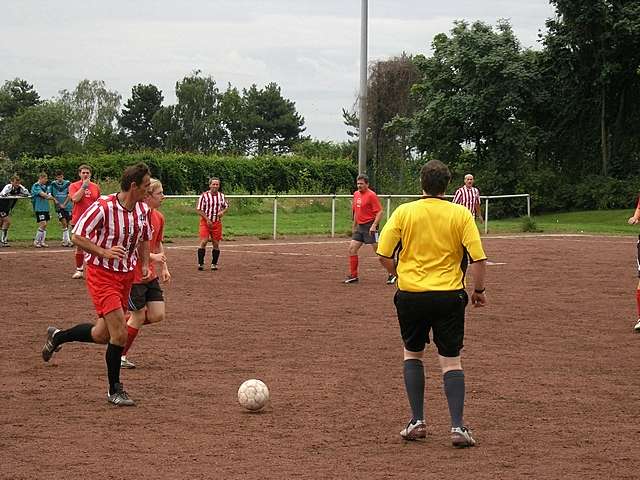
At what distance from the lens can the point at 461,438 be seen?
7031 millimetres

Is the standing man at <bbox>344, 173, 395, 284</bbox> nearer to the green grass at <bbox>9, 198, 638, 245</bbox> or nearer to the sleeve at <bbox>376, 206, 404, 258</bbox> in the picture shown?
the green grass at <bbox>9, 198, 638, 245</bbox>

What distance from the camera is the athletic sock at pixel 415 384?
7215mm

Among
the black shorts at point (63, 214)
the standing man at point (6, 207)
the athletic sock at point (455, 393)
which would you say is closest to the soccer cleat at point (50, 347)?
the athletic sock at point (455, 393)

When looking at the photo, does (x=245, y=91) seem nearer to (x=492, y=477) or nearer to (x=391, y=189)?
(x=391, y=189)

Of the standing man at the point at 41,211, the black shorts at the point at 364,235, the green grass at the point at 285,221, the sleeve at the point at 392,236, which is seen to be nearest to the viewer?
the sleeve at the point at 392,236

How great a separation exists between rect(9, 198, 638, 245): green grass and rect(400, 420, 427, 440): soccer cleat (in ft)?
70.3

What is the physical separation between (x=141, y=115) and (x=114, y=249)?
3790 inches

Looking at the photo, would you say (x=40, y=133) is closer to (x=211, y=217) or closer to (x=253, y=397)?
(x=211, y=217)

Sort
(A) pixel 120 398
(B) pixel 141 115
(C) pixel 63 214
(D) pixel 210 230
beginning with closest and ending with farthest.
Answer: (A) pixel 120 398, (D) pixel 210 230, (C) pixel 63 214, (B) pixel 141 115

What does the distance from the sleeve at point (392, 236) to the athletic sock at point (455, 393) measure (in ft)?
→ 3.03

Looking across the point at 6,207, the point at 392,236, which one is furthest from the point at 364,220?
the point at 392,236

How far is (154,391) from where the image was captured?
905 cm

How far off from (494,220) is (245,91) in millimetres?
66851

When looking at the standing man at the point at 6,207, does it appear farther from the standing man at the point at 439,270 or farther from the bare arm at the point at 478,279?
the bare arm at the point at 478,279
